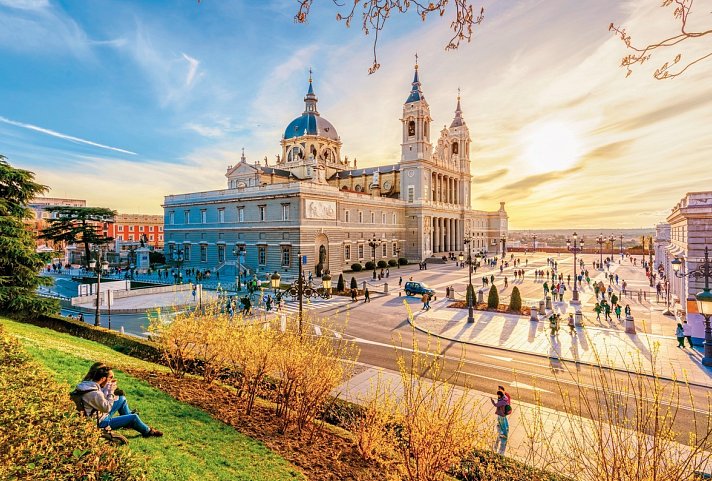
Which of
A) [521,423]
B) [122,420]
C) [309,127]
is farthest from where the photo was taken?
[309,127]

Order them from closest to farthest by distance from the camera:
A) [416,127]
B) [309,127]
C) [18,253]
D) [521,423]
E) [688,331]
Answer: [521,423] → [18,253] → [688,331] → [416,127] → [309,127]

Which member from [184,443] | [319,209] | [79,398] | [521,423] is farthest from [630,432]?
[319,209]

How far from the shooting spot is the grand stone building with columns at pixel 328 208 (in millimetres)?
43062

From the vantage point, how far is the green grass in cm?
550

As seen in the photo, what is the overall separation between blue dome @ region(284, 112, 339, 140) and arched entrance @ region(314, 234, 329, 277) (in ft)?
97.2

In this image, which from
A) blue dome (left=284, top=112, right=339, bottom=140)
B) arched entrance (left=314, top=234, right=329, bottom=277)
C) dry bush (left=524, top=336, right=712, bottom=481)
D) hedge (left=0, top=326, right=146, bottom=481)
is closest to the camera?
hedge (left=0, top=326, right=146, bottom=481)

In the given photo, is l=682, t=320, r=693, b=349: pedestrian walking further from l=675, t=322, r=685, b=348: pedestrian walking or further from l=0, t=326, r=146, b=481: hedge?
l=0, t=326, r=146, b=481: hedge

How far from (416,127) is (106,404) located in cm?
6143

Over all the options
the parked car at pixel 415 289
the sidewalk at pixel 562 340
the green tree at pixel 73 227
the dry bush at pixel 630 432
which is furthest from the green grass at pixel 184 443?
the green tree at pixel 73 227

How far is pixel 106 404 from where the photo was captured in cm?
590

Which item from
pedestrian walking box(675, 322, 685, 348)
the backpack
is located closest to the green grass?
the backpack

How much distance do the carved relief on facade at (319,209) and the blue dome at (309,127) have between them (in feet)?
89.0

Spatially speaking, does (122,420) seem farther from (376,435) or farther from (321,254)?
(321,254)

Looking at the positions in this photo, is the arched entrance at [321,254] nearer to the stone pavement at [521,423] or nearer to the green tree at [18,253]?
the green tree at [18,253]
